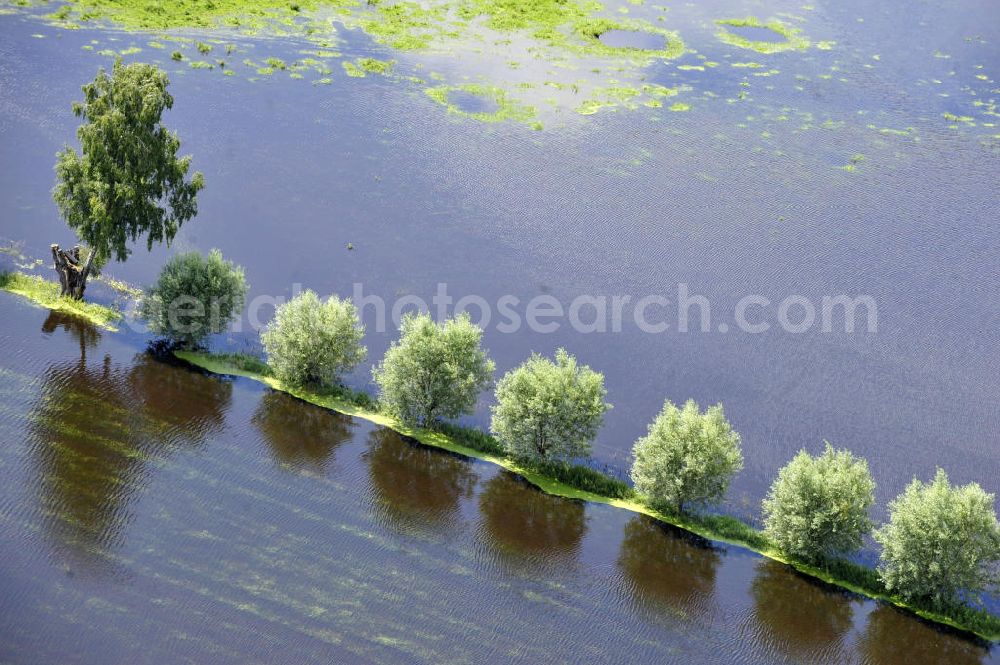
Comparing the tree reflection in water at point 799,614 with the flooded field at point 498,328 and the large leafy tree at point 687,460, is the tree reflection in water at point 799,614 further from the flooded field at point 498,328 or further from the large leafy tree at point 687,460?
the large leafy tree at point 687,460

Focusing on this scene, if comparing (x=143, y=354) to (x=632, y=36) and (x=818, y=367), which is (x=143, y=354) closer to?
(x=818, y=367)

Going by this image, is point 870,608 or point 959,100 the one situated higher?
point 959,100

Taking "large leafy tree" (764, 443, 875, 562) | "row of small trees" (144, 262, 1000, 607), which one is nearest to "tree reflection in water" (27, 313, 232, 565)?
"row of small trees" (144, 262, 1000, 607)

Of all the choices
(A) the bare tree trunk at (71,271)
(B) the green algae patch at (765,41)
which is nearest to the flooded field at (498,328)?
(B) the green algae patch at (765,41)

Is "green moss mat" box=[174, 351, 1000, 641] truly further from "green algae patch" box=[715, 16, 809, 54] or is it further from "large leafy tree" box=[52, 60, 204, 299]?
"green algae patch" box=[715, 16, 809, 54]

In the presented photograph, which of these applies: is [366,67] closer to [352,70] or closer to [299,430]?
[352,70]

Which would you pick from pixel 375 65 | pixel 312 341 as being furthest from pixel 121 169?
pixel 375 65

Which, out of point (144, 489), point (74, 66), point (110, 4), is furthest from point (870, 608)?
point (110, 4)
